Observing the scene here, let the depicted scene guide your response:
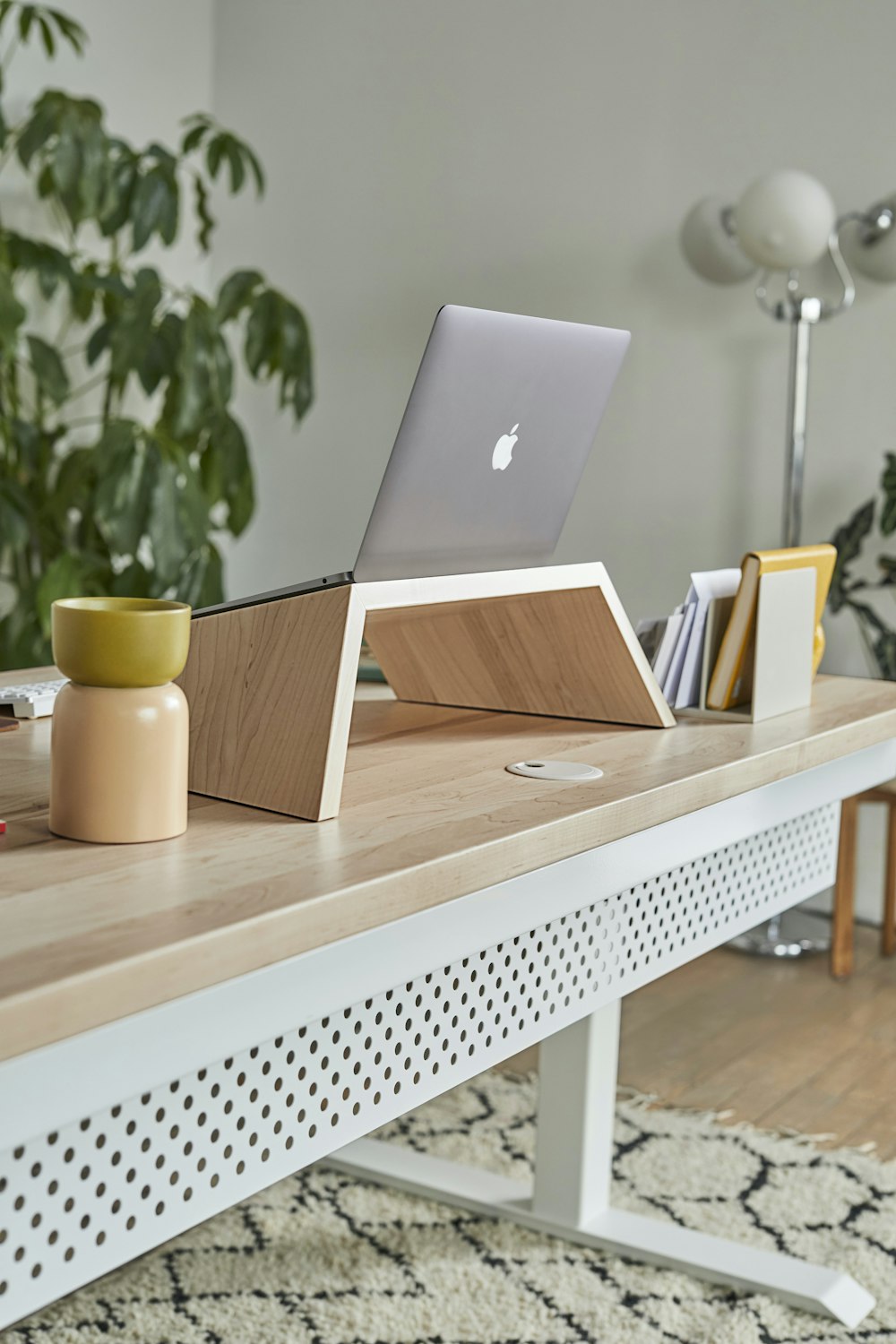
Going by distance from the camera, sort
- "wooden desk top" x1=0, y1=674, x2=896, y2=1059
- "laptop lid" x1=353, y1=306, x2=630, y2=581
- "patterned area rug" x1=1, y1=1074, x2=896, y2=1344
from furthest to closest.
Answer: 1. "patterned area rug" x1=1, y1=1074, x2=896, y2=1344
2. "laptop lid" x1=353, y1=306, x2=630, y2=581
3. "wooden desk top" x1=0, y1=674, x2=896, y2=1059

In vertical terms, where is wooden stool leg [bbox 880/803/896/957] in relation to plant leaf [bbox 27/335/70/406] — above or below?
below

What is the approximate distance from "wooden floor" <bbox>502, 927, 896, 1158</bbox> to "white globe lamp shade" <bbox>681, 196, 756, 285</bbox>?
1.60 metres

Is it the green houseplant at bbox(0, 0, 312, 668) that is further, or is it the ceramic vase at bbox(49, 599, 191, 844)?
the green houseplant at bbox(0, 0, 312, 668)

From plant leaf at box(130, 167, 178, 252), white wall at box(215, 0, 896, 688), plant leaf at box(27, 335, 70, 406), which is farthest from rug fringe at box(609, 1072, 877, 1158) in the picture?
plant leaf at box(130, 167, 178, 252)

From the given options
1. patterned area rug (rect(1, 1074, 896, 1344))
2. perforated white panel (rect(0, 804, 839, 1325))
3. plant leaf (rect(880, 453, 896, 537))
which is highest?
plant leaf (rect(880, 453, 896, 537))

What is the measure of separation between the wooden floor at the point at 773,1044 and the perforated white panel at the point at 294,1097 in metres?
1.20

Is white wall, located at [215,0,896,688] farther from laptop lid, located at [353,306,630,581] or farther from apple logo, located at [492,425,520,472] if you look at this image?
apple logo, located at [492,425,520,472]

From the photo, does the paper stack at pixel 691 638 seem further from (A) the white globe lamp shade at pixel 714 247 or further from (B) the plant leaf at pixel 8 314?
(B) the plant leaf at pixel 8 314

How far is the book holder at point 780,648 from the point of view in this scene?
4.97ft

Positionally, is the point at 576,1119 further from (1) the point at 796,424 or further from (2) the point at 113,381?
(2) the point at 113,381

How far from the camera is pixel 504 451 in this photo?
129 centimetres

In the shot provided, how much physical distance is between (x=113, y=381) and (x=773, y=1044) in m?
2.18

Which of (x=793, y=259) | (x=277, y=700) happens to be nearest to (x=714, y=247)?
(x=793, y=259)

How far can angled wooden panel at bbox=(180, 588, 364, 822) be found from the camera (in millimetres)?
1059
